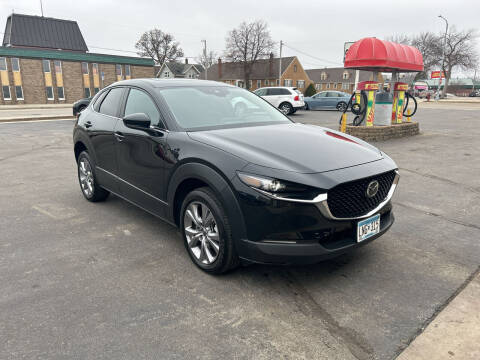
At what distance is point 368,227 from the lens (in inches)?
120

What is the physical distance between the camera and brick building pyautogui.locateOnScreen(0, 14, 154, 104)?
42812 mm

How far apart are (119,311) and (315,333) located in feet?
4.67

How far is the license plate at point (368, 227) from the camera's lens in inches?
116

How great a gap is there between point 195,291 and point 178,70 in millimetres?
82515

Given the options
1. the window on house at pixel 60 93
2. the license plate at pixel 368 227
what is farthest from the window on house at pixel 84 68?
the license plate at pixel 368 227

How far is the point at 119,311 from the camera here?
277 centimetres

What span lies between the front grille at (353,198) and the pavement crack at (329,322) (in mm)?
704

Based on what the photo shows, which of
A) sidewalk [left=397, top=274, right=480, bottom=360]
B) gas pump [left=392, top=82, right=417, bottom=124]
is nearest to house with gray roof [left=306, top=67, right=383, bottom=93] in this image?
gas pump [left=392, top=82, right=417, bottom=124]

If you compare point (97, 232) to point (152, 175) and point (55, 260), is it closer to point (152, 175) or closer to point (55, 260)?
point (55, 260)

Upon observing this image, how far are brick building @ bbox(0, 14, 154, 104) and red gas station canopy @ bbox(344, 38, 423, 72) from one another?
43201mm

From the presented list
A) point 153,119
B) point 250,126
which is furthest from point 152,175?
point 250,126

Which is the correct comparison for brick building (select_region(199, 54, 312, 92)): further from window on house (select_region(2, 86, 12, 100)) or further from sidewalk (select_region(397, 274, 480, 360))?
sidewalk (select_region(397, 274, 480, 360))

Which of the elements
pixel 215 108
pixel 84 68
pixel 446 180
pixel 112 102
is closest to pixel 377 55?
pixel 446 180

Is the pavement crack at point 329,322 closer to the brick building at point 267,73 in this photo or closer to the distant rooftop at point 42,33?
the distant rooftop at point 42,33
